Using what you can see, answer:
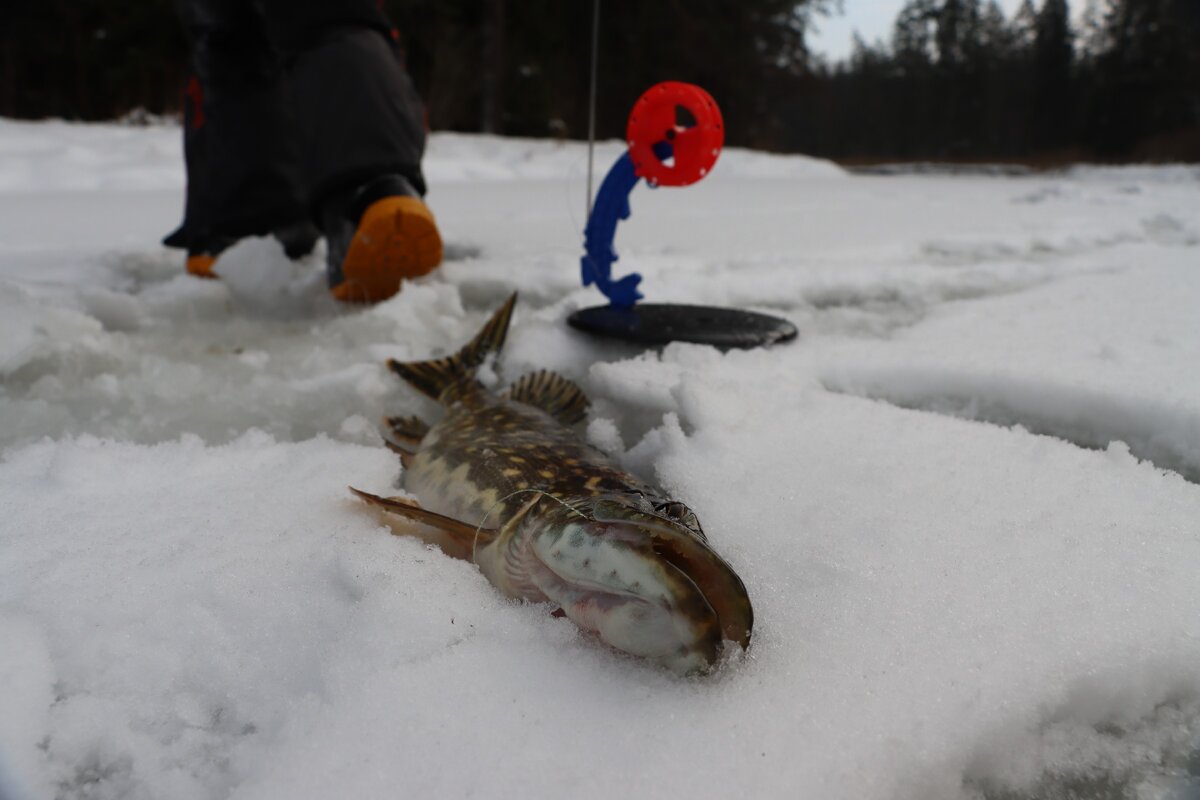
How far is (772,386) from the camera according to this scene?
72.4 inches

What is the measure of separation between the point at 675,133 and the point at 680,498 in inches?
43.2

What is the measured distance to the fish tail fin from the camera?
6.50 ft

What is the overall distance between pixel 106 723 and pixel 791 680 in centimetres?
74

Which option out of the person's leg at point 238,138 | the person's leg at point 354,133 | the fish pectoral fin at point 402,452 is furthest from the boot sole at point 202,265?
the fish pectoral fin at point 402,452

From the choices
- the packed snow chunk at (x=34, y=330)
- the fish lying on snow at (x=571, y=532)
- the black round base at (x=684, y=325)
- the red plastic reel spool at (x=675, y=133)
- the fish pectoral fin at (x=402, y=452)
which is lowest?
the fish pectoral fin at (x=402, y=452)

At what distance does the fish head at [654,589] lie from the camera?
85 cm

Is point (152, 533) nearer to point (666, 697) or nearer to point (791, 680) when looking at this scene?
point (666, 697)

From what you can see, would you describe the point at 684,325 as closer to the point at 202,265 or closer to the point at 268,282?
the point at 268,282

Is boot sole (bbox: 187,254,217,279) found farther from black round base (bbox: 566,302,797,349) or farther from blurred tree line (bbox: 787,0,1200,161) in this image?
blurred tree line (bbox: 787,0,1200,161)

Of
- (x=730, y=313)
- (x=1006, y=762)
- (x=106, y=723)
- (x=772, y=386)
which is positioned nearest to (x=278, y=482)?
(x=106, y=723)

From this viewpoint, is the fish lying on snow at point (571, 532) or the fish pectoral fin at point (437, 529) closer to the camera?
the fish lying on snow at point (571, 532)

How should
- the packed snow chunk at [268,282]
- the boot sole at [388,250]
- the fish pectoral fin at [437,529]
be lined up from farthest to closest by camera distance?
the packed snow chunk at [268,282] < the boot sole at [388,250] < the fish pectoral fin at [437,529]

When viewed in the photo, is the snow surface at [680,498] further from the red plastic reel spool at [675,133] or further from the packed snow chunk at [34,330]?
the red plastic reel spool at [675,133]

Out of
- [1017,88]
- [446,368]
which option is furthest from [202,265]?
[1017,88]
